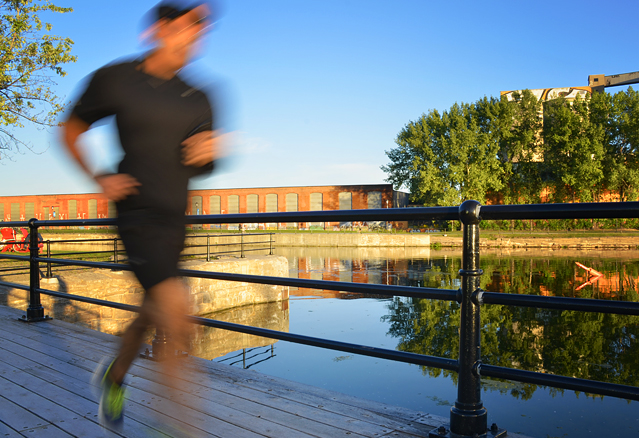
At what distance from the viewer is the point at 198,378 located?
99.5 inches

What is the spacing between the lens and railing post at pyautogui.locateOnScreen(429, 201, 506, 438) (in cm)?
171

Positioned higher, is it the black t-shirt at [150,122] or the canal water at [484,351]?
the black t-shirt at [150,122]

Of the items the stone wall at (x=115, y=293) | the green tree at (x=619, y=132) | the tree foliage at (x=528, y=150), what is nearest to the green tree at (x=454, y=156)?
the tree foliage at (x=528, y=150)

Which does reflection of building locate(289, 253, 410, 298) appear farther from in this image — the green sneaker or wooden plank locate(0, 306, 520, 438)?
the green sneaker

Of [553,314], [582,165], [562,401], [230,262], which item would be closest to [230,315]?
[230,262]

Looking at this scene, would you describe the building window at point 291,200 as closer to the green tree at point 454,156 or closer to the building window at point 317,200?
the building window at point 317,200

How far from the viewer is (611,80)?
6266cm

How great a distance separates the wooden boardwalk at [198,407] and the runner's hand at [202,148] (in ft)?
2.79

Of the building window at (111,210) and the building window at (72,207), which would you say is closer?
the building window at (111,210)

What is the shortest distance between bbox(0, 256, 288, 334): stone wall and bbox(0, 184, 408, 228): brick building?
3706cm

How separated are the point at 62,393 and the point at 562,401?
6934 mm

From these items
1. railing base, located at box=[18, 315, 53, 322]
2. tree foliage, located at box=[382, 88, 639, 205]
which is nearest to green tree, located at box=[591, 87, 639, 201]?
tree foliage, located at box=[382, 88, 639, 205]

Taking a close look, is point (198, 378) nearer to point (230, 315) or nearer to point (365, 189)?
point (230, 315)

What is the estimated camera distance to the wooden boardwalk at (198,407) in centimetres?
184
